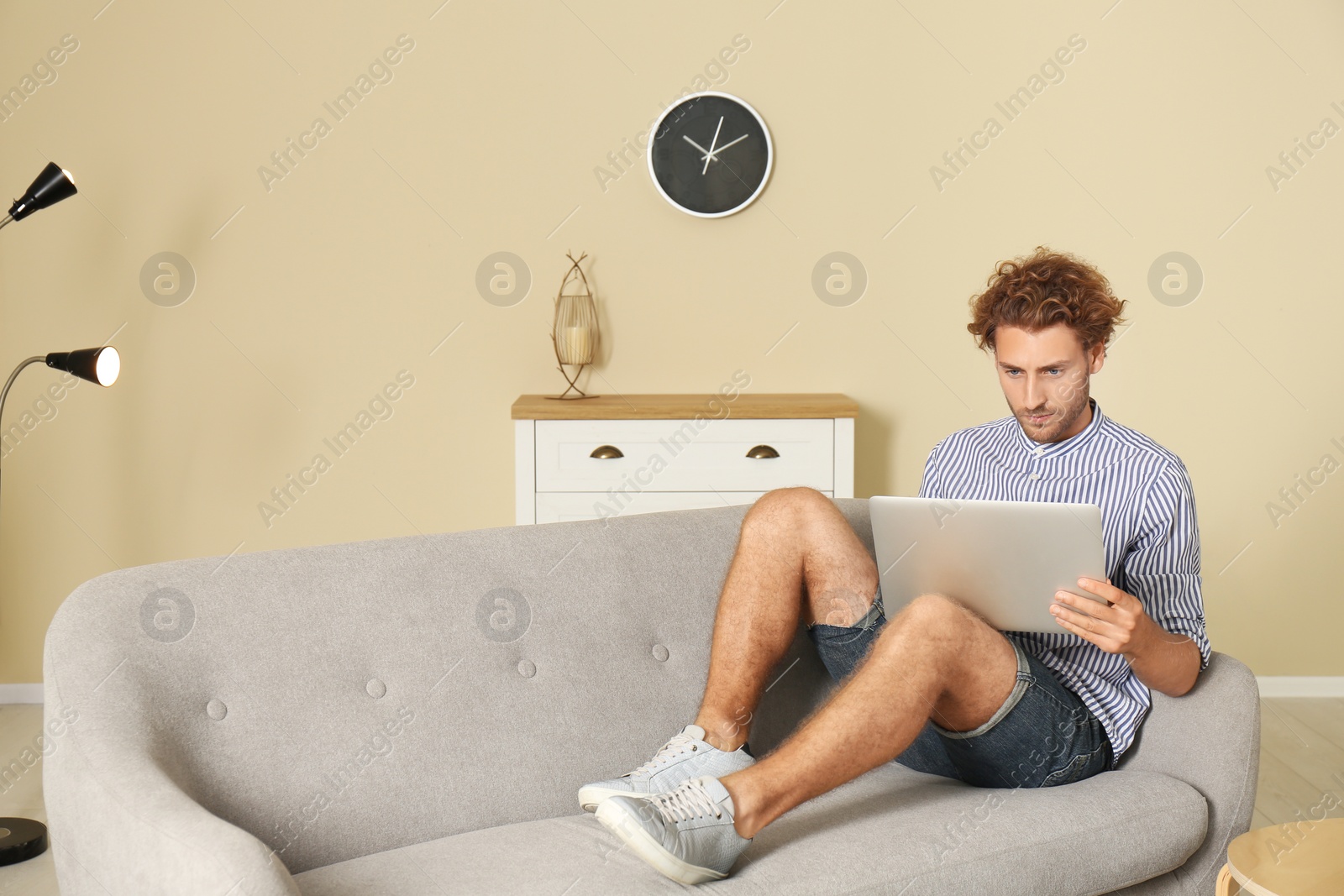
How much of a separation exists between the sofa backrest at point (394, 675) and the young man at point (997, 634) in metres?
0.12

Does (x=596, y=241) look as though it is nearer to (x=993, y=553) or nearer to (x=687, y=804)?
(x=993, y=553)

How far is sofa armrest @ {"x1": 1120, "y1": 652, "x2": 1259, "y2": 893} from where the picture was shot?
1699 millimetres

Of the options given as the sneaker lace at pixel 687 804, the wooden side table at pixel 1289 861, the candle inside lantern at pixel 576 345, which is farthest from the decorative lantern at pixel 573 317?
the wooden side table at pixel 1289 861

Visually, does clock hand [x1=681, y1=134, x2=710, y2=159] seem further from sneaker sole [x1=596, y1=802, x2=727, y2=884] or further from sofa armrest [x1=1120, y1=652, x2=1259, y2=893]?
sneaker sole [x1=596, y1=802, x2=727, y2=884]

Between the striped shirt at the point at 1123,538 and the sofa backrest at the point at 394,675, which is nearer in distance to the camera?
the sofa backrest at the point at 394,675

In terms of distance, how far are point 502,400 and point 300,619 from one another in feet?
6.32

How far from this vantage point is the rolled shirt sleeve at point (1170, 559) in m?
1.72

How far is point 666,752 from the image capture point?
1616 millimetres

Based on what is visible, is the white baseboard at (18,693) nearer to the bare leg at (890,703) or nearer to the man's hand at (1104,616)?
the bare leg at (890,703)

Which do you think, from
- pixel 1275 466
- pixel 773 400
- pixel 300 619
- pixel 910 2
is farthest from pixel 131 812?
pixel 1275 466

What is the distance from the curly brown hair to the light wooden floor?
4.49 feet

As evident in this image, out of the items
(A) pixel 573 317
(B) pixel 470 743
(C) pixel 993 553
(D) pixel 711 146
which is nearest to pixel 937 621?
(C) pixel 993 553

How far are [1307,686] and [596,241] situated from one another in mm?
2652

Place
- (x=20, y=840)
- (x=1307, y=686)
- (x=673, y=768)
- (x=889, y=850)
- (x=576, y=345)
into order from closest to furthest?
(x=889, y=850), (x=673, y=768), (x=20, y=840), (x=576, y=345), (x=1307, y=686)
